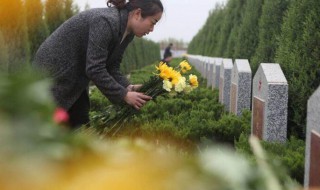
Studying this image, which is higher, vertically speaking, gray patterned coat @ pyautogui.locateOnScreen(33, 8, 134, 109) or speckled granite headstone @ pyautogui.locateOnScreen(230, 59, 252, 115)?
gray patterned coat @ pyautogui.locateOnScreen(33, 8, 134, 109)

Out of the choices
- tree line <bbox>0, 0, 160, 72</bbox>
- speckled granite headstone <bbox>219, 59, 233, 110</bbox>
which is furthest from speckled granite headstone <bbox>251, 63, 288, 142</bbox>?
tree line <bbox>0, 0, 160, 72</bbox>

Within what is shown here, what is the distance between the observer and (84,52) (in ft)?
11.7

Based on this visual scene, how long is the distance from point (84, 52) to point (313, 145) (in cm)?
173

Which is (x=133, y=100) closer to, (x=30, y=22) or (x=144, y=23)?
(x=144, y=23)

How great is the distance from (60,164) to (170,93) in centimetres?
375

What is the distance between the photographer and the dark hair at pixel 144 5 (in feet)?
11.3

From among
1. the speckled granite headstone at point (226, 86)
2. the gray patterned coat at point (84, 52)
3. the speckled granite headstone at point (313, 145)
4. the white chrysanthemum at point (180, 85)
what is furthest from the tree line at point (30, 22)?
the speckled granite headstone at point (313, 145)

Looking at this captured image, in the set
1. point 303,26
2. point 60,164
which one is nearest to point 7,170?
point 60,164

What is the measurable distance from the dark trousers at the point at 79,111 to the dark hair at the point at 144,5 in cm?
72

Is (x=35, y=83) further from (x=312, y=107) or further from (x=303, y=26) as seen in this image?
(x=303, y=26)

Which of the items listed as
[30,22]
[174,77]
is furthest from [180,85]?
[30,22]

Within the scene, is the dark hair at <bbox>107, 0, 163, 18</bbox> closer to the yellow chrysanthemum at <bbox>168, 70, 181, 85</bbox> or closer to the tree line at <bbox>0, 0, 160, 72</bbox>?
the yellow chrysanthemum at <bbox>168, 70, 181, 85</bbox>

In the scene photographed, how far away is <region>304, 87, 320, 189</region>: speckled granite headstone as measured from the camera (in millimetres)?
2267

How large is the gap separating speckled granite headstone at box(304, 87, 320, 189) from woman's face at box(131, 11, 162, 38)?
125 cm
